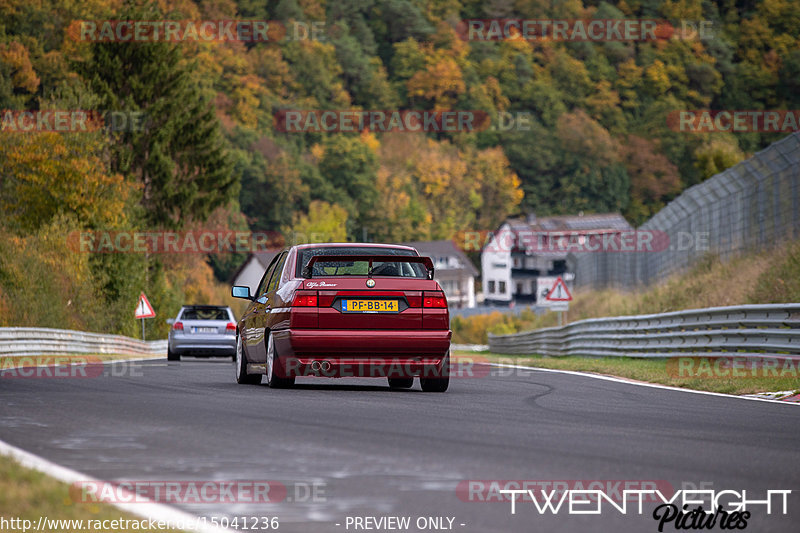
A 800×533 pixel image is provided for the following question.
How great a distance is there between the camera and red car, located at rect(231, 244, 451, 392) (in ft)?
43.2

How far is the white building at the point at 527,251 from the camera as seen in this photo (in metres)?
141

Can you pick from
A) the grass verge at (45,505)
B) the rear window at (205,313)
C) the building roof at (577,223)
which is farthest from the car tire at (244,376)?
the building roof at (577,223)

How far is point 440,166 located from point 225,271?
41059 mm

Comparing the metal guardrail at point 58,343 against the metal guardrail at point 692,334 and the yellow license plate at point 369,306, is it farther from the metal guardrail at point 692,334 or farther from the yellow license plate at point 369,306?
the yellow license plate at point 369,306

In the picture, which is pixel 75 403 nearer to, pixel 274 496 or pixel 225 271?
pixel 274 496

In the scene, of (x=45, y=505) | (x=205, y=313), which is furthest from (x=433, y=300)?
(x=205, y=313)

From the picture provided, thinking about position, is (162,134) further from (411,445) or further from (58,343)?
(411,445)

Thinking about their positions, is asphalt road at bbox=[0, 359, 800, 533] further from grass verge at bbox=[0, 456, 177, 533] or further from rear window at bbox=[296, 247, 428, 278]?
rear window at bbox=[296, 247, 428, 278]

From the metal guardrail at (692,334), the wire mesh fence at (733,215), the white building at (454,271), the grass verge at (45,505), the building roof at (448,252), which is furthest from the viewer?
the white building at (454,271)

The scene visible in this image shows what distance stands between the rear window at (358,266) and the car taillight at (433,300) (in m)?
0.45

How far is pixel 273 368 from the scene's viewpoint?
45.6ft

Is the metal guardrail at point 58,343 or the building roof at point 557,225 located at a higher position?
the building roof at point 557,225

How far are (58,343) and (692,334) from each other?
18925 millimetres

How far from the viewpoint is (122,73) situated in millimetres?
59062
